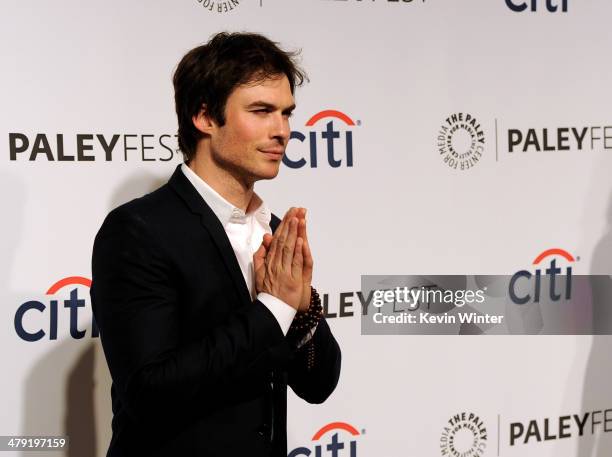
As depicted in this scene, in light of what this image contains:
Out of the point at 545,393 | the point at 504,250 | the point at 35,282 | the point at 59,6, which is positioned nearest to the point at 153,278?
the point at 35,282

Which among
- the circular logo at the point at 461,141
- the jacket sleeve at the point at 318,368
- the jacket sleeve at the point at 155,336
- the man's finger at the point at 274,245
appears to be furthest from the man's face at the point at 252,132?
the circular logo at the point at 461,141

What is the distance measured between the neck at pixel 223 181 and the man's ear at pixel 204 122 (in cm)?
5

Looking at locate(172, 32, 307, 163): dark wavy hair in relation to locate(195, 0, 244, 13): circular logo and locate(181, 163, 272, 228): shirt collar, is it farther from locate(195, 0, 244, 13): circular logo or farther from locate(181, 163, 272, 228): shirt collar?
locate(195, 0, 244, 13): circular logo

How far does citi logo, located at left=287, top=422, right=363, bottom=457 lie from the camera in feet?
8.20

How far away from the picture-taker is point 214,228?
145 centimetres

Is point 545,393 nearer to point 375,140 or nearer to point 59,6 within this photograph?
point 375,140

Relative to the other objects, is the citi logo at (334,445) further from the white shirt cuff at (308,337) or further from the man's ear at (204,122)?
the man's ear at (204,122)

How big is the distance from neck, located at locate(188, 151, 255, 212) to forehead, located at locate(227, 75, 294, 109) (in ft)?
0.42

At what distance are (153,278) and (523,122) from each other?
1725 millimetres

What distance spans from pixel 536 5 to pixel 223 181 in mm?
1620

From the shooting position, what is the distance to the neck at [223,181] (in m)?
1.52

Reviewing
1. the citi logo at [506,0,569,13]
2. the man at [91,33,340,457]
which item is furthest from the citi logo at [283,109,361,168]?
the man at [91,33,340,457]

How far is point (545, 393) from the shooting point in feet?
9.11

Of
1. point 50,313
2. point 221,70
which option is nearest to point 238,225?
point 221,70
